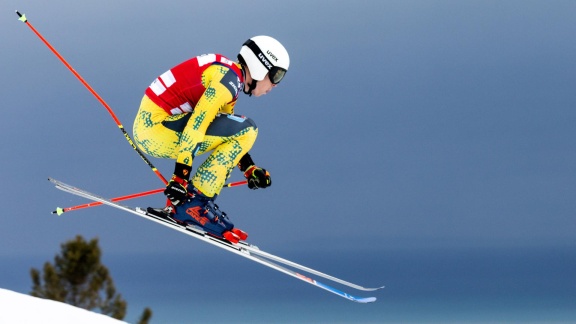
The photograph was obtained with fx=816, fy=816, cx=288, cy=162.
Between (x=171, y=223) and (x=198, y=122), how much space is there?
996 mm

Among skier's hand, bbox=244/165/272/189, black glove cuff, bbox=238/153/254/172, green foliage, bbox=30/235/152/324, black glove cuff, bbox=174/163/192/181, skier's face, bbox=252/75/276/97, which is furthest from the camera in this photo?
green foliage, bbox=30/235/152/324

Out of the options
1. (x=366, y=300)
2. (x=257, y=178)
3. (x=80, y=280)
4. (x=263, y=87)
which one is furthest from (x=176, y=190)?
(x=80, y=280)

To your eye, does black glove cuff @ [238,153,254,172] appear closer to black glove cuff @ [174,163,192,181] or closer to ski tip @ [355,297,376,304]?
black glove cuff @ [174,163,192,181]

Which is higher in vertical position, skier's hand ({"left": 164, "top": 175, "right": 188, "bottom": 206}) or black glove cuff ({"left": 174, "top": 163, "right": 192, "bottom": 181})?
black glove cuff ({"left": 174, "top": 163, "right": 192, "bottom": 181})

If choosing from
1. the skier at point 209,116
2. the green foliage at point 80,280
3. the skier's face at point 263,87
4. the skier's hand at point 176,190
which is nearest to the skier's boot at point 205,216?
the skier at point 209,116

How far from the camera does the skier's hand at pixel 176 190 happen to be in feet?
21.9

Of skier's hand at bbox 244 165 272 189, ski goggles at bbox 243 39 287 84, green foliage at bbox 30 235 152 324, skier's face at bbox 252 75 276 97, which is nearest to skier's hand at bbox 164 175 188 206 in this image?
skier's hand at bbox 244 165 272 189

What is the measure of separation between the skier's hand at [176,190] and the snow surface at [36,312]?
1163 millimetres

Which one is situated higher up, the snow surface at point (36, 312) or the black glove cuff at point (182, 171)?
the black glove cuff at point (182, 171)

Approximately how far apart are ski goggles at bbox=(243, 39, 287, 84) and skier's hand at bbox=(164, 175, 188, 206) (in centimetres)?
126

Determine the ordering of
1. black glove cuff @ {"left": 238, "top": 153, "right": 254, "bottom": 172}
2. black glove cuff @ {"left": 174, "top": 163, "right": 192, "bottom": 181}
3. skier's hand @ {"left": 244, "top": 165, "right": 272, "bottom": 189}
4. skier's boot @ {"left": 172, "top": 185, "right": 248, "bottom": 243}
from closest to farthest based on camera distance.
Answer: black glove cuff @ {"left": 174, "top": 163, "right": 192, "bottom": 181} < skier's boot @ {"left": 172, "top": 185, "right": 248, "bottom": 243} < skier's hand @ {"left": 244, "top": 165, "right": 272, "bottom": 189} < black glove cuff @ {"left": 238, "top": 153, "right": 254, "bottom": 172}

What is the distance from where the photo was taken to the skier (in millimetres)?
6855

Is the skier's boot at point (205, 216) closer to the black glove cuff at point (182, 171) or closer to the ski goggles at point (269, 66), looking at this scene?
the black glove cuff at point (182, 171)

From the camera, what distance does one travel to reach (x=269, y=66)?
7.14 meters
